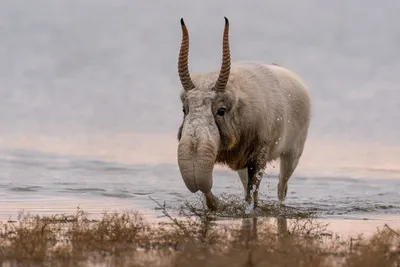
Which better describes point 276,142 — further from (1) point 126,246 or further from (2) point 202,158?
(1) point 126,246

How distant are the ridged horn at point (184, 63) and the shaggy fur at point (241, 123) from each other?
0.10 m

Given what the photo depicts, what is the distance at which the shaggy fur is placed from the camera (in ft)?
29.5

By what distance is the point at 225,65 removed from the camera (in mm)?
9875

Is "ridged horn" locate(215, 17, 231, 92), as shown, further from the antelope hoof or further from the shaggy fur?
the antelope hoof

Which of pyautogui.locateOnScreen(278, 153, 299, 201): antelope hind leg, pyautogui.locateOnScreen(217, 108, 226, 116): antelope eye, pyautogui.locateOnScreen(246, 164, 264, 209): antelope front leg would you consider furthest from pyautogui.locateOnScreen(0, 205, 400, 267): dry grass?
pyautogui.locateOnScreen(278, 153, 299, 201): antelope hind leg

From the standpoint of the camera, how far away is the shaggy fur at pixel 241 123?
9000mm

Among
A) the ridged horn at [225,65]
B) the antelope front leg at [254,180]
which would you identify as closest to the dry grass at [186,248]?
the ridged horn at [225,65]

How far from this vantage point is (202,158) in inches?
350

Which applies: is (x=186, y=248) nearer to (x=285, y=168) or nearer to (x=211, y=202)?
(x=211, y=202)

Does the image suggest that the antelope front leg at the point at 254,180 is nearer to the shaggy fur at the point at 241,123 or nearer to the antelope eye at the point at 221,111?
the shaggy fur at the point at 241,123

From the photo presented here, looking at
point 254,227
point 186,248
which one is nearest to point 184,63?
point 254,227

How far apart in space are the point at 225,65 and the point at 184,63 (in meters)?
0.52

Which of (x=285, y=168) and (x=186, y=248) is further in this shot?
(x=285, y=168)

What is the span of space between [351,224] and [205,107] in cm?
246
